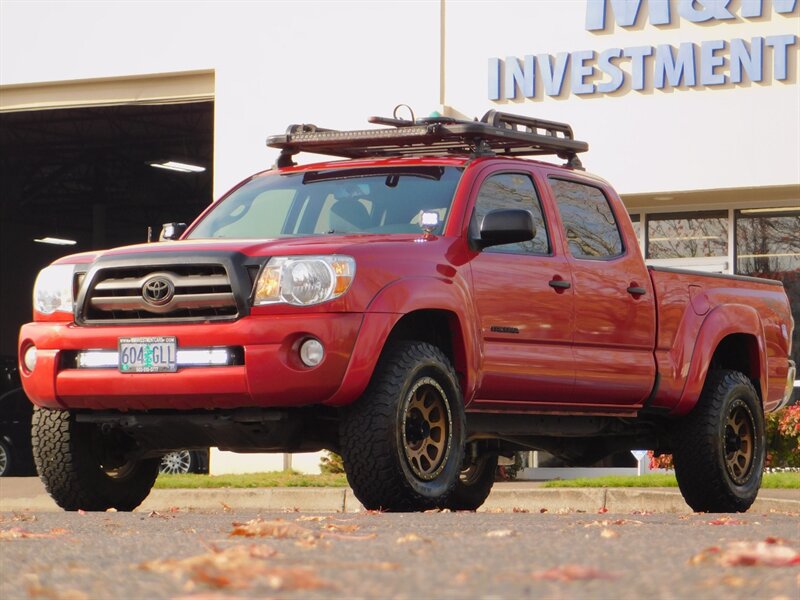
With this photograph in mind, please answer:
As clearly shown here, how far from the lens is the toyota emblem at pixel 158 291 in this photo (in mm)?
8070

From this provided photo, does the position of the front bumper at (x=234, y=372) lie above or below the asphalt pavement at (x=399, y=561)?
above

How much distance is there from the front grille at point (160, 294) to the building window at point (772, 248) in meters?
11.2

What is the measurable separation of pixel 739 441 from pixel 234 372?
13.0 ft

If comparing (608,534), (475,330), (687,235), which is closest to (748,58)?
(687,235)

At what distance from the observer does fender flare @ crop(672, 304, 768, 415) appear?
10.1m

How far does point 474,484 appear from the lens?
10.9 metres

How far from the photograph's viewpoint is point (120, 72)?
2058cm

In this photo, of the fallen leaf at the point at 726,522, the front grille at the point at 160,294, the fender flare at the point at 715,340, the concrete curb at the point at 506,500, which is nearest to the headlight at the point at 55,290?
the front grille at the point at 160,294

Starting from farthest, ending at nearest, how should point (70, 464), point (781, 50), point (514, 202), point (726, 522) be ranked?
point (781, 50) → point (514, 202) → point (70, 464) → point (726, 522)

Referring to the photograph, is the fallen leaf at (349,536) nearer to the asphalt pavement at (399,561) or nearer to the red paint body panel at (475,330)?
the asphalt pavement at (399,561)

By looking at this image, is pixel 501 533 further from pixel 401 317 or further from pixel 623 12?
pixel 623 12

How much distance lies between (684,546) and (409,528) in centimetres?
131

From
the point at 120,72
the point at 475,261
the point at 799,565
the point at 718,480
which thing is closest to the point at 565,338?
the point at 475,261

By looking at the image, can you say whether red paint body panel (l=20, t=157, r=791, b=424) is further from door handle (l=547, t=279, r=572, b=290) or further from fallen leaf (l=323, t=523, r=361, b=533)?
fallen leaf (l=323, t=523, r=361, b=533)
